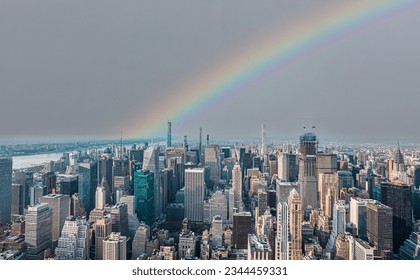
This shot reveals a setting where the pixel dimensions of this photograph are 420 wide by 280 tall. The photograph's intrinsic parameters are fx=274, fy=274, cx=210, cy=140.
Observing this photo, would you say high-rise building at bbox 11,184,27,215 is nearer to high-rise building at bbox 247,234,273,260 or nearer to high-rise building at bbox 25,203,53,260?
high-rise building at bbox 25,203,53,260

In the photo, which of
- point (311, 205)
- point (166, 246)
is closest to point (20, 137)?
point (166, 246)

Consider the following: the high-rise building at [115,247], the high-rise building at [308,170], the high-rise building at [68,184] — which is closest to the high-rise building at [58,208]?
the high-rise building at [68,184]

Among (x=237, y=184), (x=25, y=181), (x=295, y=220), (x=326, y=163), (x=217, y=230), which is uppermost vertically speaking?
(x=326, y=163)

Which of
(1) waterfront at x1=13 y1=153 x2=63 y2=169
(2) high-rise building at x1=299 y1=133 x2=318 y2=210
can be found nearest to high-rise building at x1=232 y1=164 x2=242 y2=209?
(2) high-rise building at x1=299 y1=133 x2=318 y2=210

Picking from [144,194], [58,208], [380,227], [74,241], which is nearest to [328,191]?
[380,227]

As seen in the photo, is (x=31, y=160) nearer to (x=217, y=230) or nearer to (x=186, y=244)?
(x=186, y=244)
